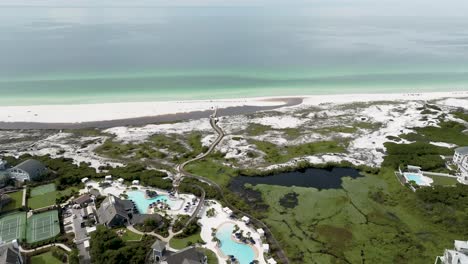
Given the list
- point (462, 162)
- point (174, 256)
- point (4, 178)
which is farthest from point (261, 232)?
point (4, 178)

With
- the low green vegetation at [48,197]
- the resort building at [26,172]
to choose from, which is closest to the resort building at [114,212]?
the low green vegetation at [48,197]

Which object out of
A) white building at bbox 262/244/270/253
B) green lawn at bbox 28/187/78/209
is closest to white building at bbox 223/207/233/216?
white building at bbox 262/244/270/253

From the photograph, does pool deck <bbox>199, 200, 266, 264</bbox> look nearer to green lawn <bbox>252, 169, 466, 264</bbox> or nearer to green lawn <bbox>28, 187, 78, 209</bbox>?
green lawn <bbox>252, 169, 466, 264</bbox>

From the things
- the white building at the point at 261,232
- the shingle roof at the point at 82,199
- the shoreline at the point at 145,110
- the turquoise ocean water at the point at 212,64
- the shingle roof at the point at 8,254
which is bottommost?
the white building at the point at 261,232

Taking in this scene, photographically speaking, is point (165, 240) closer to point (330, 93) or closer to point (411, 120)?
point (411, 120)

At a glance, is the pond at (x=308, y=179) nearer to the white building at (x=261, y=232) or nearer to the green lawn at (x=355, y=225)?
the green lawn at (x=355, y=225)

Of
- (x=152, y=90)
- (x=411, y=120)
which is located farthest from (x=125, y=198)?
(x=411, y=120)
